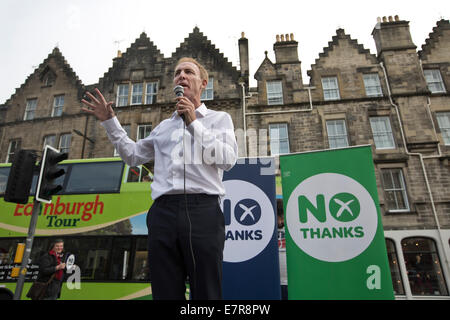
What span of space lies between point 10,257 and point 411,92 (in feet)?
59.4

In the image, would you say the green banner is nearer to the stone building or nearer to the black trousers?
the black trousers

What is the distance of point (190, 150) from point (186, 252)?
1.97ft

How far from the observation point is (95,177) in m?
6.74

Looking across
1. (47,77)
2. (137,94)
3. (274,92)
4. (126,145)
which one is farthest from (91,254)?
(47,77)

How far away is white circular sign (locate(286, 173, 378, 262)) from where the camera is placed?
316 centimetres

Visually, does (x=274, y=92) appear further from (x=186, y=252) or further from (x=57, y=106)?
(x=186, y=252)

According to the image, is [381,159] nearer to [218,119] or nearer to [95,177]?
[95,177]

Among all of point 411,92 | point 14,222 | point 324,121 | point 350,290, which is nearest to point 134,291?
point 14,222

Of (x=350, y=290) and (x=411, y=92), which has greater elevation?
(x=411, y=92)

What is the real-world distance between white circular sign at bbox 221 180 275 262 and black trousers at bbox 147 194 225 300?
2121 millimetres

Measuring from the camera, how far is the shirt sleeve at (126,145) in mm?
1852

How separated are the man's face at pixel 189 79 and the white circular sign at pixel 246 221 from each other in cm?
202

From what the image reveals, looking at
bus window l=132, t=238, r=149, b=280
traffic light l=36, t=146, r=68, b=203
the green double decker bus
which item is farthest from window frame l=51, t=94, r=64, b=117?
bus window l=132, t=238, r=149, b=280

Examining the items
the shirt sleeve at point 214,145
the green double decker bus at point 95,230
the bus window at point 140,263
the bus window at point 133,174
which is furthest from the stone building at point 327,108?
the shirt sleeve at point 214,145
